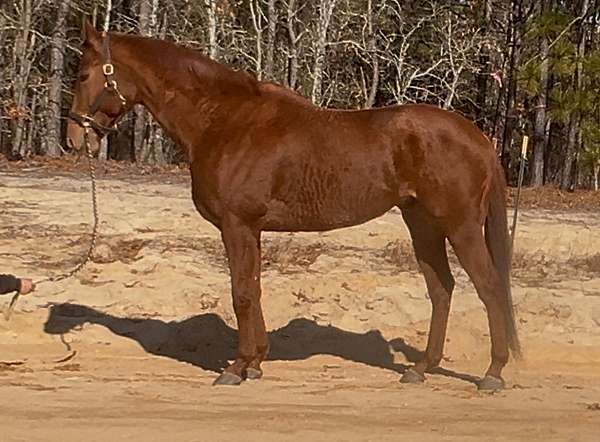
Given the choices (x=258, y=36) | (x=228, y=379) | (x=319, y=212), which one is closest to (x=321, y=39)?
(x=258, y=36)

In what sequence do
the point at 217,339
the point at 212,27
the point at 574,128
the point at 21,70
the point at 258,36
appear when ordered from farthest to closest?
1. the point at 21,70
2. the point at 258,36
3. the point at 212,27
4. the point at 574,128
5. the point at 217,339

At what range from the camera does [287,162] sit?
8273 millimetres

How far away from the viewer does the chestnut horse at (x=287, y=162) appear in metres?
8.22

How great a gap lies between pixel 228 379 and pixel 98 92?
7.80 ft

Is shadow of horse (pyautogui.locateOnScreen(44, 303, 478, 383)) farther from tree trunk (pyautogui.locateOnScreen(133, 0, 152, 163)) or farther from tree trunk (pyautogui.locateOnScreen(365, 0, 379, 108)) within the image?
tree trunk (pyautogui.locateOnScreen(365, 0, 379, 108))

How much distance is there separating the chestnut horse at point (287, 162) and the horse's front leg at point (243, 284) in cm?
1

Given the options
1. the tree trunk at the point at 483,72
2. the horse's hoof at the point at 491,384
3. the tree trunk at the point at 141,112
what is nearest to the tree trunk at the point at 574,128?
the tree trunk at the point at 483,72

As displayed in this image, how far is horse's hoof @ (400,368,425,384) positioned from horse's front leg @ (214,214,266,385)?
1152 millimetres

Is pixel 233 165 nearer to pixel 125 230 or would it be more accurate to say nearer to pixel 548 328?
pixel 548 328

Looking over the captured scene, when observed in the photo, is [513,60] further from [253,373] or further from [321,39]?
[253,373]

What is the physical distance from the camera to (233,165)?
8203mm

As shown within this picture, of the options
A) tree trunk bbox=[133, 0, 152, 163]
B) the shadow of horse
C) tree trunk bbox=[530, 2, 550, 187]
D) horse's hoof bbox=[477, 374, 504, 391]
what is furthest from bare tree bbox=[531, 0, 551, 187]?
horse's hoof bbox=[477, 374, 504, 391]

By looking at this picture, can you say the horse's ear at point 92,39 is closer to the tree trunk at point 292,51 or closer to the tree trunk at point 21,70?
the tree trunk at point 292,51

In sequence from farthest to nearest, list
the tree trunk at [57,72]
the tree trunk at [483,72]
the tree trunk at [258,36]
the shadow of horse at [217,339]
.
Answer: the tree trunk at [483,72] → the tree trunk at [258,36] → the tree trunk at [57,72] → the shadow of horse at [217,339]
